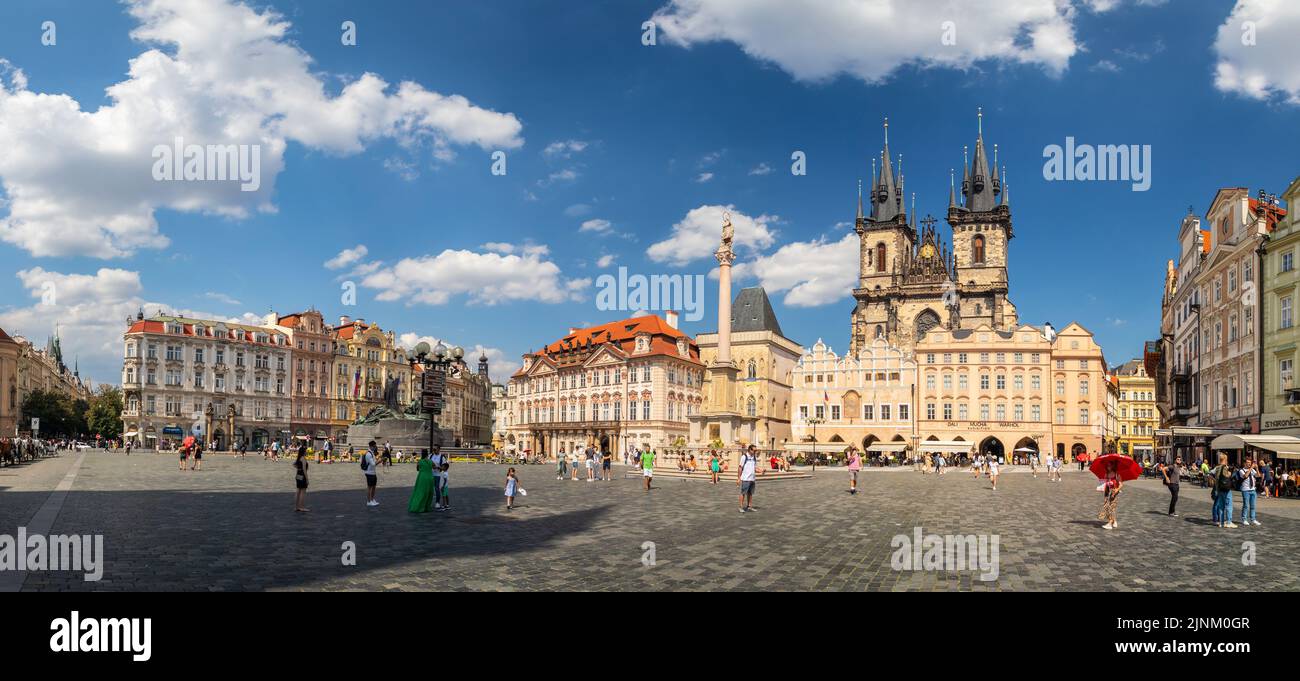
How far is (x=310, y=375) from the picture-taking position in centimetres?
9850

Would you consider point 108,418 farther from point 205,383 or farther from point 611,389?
point 611,389

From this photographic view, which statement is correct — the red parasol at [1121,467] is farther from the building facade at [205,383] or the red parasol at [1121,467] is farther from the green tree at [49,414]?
the green tree at [49,414]

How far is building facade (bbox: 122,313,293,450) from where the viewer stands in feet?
279

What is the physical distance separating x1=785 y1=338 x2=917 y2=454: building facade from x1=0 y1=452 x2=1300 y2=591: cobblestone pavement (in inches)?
2166

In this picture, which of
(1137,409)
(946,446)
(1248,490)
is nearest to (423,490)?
(1248,490)

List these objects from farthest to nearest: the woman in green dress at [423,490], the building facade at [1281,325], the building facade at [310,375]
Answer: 1. the building facade at [310,375]
2. the building facade at [1281,325]
3. the woman in green dress at [423,490]

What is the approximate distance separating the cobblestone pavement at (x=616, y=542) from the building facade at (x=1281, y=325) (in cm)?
1031

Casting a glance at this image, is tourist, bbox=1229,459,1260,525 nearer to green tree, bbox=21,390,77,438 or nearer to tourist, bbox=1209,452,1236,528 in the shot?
tourist, bbox=1209,452,1236,528

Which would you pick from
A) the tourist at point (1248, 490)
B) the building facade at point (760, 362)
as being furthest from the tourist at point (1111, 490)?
the building facade at point (760, 362)

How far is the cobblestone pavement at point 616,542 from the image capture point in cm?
1056

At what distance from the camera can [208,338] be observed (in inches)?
3536

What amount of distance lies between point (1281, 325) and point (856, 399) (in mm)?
49425
